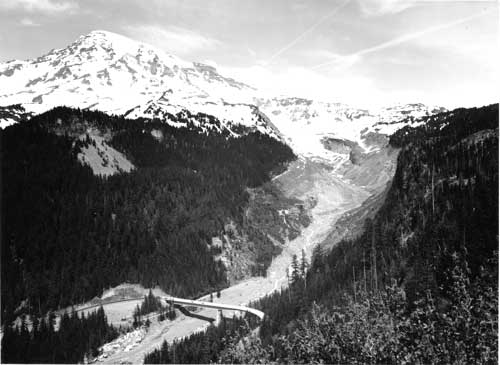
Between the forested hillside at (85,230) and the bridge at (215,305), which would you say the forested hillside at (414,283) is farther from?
the forested hillside at (85,230)

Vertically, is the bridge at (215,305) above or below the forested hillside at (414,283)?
below

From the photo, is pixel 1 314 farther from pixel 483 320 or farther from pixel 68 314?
pixel 483 320

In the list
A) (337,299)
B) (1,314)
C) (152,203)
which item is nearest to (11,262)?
(1,314)

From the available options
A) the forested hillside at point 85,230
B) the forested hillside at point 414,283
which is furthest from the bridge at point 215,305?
the forested hillside at point 85,230

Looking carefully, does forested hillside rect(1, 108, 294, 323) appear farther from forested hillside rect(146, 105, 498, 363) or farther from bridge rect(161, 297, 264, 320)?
forested hillside rect(146, 105, 498, 363)

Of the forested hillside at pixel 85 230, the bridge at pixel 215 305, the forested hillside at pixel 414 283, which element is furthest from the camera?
the forested hillside at pixel 85 230

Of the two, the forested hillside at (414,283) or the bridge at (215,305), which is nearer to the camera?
the forested hillside at (414,283)

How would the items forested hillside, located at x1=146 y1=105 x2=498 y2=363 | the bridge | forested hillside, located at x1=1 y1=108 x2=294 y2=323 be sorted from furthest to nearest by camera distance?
forested hillside, located at x1=1 y1=108 x2=294 y2=323, the bridge, forested hillside, located at x1=146 y1=105 x2=498 y2=363

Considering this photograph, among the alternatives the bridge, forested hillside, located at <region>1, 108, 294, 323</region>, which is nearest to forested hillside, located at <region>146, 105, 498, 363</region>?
the bridge
